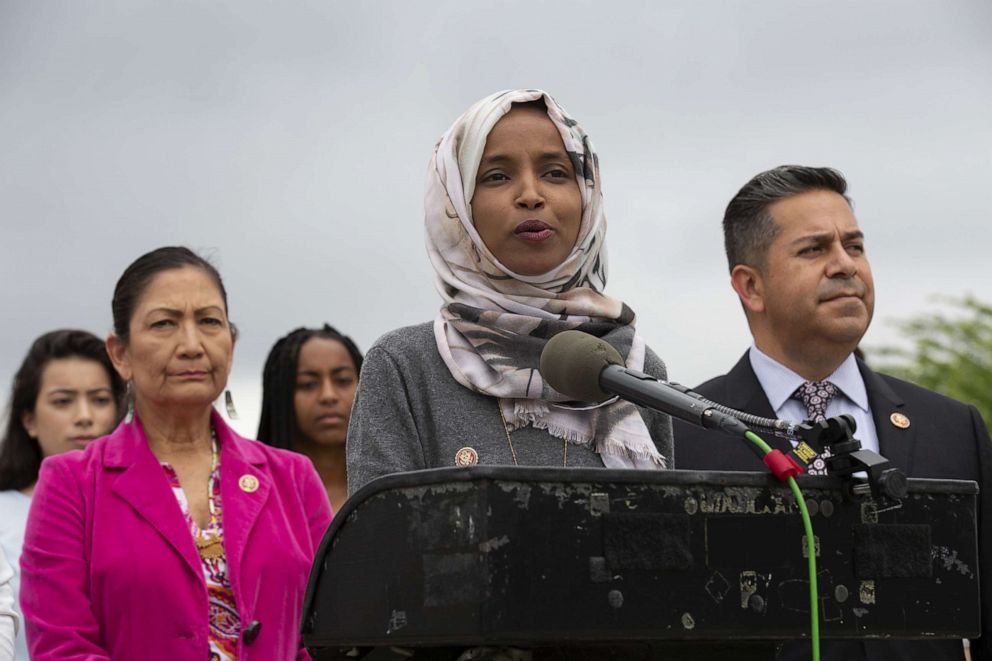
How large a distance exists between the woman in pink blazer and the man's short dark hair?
1.63m

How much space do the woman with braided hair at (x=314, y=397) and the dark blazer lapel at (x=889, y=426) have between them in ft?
8.04

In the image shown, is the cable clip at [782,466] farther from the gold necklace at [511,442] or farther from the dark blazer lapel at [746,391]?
the dark blazer lapel at [746,391]

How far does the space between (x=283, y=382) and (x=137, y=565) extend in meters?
2.54

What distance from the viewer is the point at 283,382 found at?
6430mm

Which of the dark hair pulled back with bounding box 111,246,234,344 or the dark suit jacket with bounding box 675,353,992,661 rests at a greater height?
the dark hair pulled back with bounding box 111,246,234,344

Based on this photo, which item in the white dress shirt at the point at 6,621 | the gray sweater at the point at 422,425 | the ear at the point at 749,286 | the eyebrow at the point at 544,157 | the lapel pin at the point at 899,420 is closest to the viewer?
the gray sweater at the point at 422,425

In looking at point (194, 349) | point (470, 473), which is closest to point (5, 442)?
point (194, 349)

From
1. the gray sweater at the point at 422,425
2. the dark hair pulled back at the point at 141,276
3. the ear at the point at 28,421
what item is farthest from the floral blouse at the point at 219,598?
the ear at the point at 28,421

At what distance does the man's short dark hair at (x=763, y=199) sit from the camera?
4742 mm

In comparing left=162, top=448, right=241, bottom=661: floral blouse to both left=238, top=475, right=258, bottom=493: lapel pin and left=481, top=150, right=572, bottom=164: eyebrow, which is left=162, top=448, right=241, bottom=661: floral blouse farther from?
left=481, top=150, right=572, bottom=164: eyebrow

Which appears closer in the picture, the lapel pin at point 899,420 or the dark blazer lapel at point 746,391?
the lapel pin at point 899,420

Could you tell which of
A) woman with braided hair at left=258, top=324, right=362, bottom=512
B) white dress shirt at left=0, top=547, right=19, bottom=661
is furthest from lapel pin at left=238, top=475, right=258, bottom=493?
woman with braided hair at left=258, top=324, right=362, bottom=512

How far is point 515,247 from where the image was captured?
3.21 m

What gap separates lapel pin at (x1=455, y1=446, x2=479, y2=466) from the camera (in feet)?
9.66
